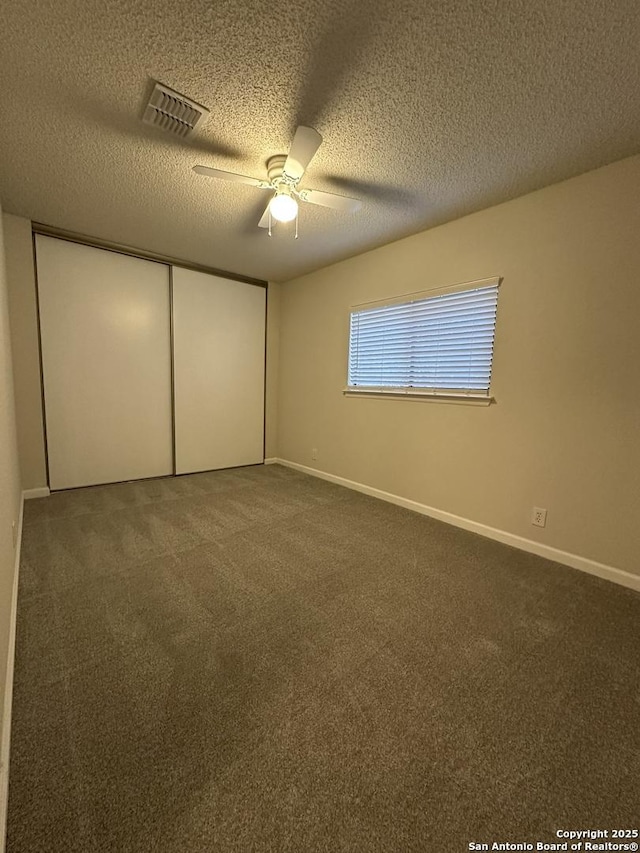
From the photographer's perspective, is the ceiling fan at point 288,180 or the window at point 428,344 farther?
the window at point 428,344

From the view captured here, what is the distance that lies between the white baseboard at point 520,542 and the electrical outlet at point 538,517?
→ 0.46ft

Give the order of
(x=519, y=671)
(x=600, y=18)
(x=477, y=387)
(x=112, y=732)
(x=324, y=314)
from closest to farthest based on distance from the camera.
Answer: (x=112, y=732)
(x=600, y=18)
(x=519, y=671)
(x=477, y=387)
(x=324, y=314)

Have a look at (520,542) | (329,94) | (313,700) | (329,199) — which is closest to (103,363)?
(329,199)

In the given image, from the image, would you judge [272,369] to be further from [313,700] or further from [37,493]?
[313,700]

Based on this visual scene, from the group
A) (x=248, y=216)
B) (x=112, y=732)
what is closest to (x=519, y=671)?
(x=112, y=732)

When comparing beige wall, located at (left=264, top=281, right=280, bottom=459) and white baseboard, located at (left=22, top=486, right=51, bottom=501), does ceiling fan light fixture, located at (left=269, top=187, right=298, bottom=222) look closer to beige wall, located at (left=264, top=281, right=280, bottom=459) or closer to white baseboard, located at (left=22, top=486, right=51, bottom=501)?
beige wall, located at (left=264, top=281, right=280, bottom=459)

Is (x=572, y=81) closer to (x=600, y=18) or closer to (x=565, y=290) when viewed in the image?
(x=600, y=18)

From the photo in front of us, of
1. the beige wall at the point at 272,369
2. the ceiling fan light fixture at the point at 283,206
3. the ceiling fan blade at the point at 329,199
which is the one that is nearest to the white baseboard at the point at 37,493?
the beige wall at the point at 272,369

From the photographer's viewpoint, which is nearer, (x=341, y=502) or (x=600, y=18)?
(x=600, y=18)

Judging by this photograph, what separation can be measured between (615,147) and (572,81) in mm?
673

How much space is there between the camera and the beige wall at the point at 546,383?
1.96m

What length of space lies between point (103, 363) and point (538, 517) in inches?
166

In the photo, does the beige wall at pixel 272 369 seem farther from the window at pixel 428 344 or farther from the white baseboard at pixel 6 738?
the white baseboard at pixel 6 738

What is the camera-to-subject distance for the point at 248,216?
8.68 feet
